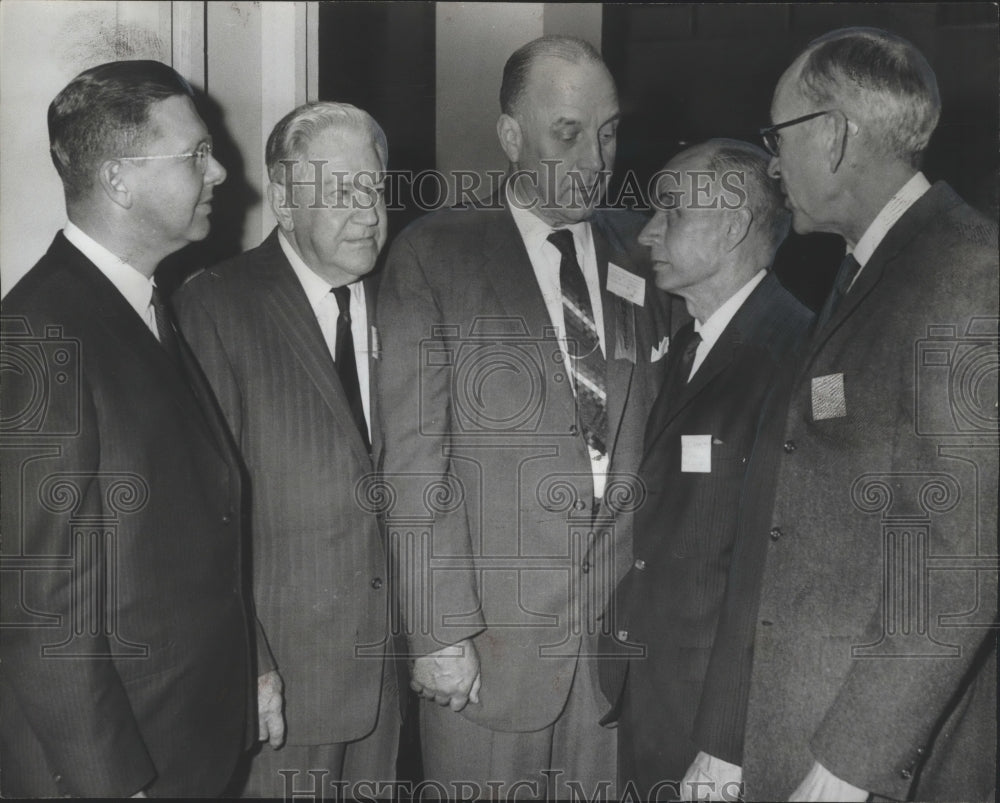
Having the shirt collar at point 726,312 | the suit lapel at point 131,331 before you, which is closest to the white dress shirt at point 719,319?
the shirt collar at point 726,312

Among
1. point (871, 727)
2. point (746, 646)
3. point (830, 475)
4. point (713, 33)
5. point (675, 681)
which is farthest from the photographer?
point (713, 33)

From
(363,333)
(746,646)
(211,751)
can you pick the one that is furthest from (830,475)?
(211,751)

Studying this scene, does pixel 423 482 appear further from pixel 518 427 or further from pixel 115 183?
pixel 115 183

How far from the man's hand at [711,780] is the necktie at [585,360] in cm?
79

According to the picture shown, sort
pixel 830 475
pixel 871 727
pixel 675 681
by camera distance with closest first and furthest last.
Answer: pixel 871 727 → pixel 830 475 → pixel 675 681

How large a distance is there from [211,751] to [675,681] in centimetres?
112

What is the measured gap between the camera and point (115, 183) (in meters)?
2.44

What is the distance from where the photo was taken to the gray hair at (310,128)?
8.60ft

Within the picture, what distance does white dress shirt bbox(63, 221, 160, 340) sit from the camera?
239 centimetres

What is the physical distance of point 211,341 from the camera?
258 cm

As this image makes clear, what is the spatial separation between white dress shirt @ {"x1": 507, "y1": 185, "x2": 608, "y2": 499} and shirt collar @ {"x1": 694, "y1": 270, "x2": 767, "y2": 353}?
0.26m

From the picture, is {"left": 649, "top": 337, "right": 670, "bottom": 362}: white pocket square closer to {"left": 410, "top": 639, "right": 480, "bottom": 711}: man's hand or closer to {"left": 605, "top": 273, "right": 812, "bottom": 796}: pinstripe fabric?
{"left": 605, "top": 273, "right": 812, "bottom": 796}: pinstripe fabric

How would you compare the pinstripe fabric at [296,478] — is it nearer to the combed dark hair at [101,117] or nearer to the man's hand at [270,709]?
the man's hand at [270,709]

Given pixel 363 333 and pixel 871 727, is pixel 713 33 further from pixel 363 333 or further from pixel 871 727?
pixel 871 727
